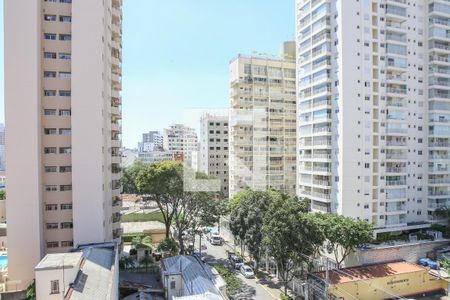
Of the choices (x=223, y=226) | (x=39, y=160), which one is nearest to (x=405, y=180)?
(x=223, y=226)

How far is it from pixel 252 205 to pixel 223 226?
49.7ft

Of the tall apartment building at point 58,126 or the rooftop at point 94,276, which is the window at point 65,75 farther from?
the rooftop at point 94,276

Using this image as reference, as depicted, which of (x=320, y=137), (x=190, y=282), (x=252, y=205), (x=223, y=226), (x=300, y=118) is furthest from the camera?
(x=223, y=226)

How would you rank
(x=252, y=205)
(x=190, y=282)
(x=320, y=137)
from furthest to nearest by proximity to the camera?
1. (x=320, y=137)
2. (x=252, y=205)
3. (x=190, y=282)

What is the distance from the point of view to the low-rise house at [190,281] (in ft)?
58.0

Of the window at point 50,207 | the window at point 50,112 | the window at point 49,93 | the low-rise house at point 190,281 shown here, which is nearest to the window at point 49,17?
the window at point 49,93

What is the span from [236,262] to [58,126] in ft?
56.2

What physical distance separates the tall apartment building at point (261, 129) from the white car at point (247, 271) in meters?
15.6

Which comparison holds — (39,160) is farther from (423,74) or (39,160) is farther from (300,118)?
(423,74)

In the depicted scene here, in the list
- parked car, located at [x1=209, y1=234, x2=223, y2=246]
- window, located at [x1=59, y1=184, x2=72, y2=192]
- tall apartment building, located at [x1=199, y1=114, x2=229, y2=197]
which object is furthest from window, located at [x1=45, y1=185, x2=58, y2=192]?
tall apartment building, located at [x1=199, y1=114, x2=229, y2=197]

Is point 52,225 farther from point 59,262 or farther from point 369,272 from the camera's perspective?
point 369,272

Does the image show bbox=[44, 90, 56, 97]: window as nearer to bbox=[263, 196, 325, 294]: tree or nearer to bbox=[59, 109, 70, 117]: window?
bbox=[59, 109, 70, 117]: window

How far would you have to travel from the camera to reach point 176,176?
28.2 meters

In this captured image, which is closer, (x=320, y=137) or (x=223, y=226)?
(x=320, y=137)
